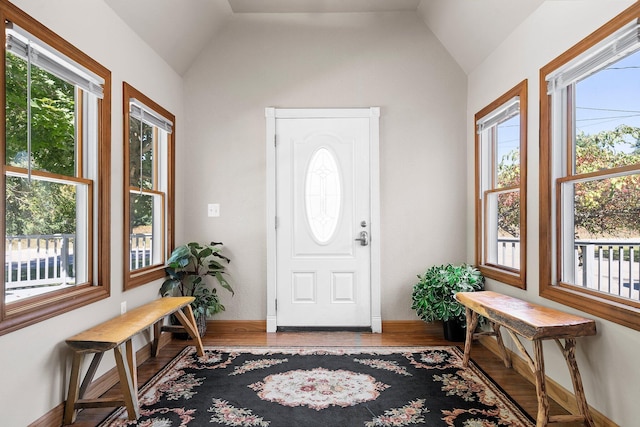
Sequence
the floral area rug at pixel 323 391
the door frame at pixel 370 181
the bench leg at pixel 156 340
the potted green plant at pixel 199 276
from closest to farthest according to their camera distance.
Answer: the floral area rug at pixel 323 391, the bench leg at pixel 156 340, the potted green plant at pixel 199 276, the door frame at pixel 370 181

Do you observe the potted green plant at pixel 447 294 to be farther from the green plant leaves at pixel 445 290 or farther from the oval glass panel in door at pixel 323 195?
the oval glass panel in door at pixel 323 195

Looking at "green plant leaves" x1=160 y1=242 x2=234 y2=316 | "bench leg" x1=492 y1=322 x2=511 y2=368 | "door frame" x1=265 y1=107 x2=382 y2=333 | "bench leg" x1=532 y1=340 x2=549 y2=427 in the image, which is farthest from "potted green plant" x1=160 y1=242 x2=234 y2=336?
"bench leg" x1=532 y1=340 x2=549 y2=427

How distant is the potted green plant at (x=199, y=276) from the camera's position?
3.71m

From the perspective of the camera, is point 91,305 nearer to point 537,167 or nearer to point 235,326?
point 235,326

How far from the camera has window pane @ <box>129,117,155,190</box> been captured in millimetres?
3277

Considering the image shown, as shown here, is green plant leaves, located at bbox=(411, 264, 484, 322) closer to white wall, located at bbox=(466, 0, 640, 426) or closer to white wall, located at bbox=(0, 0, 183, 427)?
white wall, located at bbox=(466, 0, 640, 426)

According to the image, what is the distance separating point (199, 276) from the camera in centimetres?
405

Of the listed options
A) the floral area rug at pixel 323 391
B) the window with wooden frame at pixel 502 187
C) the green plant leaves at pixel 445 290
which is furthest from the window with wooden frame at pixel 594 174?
the green plant leaves at pixel 445 290

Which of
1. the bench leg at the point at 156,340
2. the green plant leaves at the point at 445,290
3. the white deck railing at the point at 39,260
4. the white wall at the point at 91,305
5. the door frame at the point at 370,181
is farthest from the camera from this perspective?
the door frame at the point at 370,181

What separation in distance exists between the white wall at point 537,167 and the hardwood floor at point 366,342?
24 centimetres

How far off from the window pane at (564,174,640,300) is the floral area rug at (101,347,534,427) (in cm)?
87

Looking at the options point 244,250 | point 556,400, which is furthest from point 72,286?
point 556,400

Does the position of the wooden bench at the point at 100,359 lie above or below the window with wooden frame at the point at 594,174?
below

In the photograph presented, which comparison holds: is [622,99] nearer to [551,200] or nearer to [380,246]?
[551,200]
